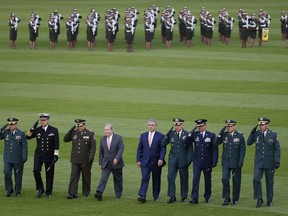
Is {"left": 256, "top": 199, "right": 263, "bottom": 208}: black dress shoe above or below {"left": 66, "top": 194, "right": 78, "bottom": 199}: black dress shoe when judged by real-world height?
above

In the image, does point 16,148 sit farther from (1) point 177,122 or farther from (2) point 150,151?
(1) point 177,122

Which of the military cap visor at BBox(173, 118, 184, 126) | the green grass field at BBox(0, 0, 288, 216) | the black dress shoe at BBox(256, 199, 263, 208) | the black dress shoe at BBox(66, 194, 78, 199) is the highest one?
the military cap visor at BBox(173, 118, 184, 126)

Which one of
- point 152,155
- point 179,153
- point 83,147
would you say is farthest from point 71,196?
point 179,153

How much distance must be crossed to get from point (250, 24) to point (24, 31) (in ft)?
39.7

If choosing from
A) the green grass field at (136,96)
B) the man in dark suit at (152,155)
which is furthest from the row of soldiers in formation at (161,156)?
the green grass field at (136,96)

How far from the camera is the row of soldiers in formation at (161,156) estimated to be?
21.5 metres

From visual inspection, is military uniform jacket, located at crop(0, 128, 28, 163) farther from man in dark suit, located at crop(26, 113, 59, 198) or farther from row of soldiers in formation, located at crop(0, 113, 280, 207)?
man in dark suit, located at crop(26, 113, 59, 198)

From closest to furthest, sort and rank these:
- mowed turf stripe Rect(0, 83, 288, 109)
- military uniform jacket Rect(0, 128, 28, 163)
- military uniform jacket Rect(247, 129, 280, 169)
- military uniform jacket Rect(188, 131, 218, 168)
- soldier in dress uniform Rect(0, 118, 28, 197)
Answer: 1. military uniform jacket Rect(247, 129, 280, 169)
2. military uniform jacket Rect(188, 131, 218, 168)
3. soldier in dress uniform Rect(0, 118, 28, 197)
4. military uniform jacket Rect(0, 128, 28, 163)
5. mowed turf stripe Rect(0, 83, 288, 109)

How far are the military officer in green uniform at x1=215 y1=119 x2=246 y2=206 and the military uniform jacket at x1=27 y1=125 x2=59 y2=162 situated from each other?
3.24m

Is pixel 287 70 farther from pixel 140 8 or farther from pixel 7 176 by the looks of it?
pixel 140 8

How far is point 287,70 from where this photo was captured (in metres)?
39.2

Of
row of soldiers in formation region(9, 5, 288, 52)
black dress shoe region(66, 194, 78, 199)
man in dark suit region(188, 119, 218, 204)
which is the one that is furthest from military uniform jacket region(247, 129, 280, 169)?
row of soldiers in formation region(9, 5, 288, 52)

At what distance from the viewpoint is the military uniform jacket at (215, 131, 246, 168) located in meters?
21.6

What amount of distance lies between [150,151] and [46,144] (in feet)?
6.81
